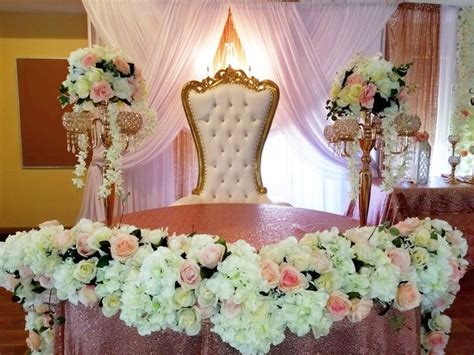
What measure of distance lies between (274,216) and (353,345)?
99cm

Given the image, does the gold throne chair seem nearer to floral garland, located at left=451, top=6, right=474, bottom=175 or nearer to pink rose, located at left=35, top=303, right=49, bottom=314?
pink rose, located at left=35, top=303, right=49, bottom=314

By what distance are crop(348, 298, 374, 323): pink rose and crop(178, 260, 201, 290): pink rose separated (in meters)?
0.37

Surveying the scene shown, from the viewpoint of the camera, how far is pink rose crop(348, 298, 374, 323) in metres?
1.02

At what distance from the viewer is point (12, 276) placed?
1146 millimetres

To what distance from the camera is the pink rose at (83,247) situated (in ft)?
3.57

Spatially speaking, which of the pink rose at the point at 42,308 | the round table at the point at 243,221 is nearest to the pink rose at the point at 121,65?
the round table at the point at 243,221

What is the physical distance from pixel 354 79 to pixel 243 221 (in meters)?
0.79

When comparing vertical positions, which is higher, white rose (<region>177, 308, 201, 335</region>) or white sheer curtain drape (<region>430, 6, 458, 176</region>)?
white sheer curtain drape (<region>430, 6, 458, 176</region>)

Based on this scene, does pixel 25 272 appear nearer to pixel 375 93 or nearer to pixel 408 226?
pixel 408 226

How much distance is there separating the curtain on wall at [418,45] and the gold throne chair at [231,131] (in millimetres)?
1450

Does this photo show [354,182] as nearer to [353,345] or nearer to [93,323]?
[353,345]

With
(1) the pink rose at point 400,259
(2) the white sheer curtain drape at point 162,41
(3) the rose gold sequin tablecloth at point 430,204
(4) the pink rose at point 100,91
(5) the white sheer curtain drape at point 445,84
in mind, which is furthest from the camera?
(5) the white sheer curtain drape at point 445,84

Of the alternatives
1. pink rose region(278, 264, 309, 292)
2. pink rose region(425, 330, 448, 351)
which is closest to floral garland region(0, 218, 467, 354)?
pink rose region(278, 264, 309, 292)

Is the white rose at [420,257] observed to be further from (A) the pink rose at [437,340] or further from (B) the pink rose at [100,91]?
(B) the pink rose at [100,91]
